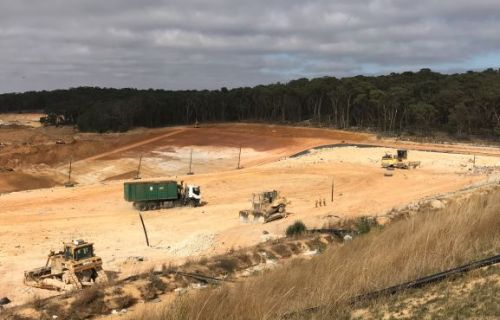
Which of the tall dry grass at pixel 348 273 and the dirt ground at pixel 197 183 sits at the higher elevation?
the tall dry grass at pixel 348 273

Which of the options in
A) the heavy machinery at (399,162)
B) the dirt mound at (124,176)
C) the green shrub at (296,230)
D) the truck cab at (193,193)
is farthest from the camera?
the dirt mound at (124,176)

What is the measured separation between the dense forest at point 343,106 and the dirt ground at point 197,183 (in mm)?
14263

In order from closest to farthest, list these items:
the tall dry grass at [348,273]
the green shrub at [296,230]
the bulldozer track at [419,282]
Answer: the bulldozer track at [419,282]
the tall dry grass at [348,273]
the green shrub at [296,230]

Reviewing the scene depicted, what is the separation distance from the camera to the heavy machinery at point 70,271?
23.3 meters

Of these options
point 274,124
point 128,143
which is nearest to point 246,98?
point 274,124

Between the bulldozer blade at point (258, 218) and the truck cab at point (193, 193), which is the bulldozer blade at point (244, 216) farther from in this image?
the truck cab at point (193, 193)

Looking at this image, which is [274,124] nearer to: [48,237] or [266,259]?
[48,237]

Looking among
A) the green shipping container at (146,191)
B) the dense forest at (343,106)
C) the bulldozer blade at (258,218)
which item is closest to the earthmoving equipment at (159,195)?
the green shipping container at (146,191)

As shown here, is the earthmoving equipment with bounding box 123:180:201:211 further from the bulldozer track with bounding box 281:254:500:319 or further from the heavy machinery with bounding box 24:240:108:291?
the bulldozer track with bounding box 281:254:500:319

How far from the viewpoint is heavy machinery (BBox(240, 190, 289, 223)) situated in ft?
121

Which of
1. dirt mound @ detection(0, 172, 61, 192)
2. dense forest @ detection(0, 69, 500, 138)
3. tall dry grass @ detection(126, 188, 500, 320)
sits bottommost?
dirt mound @ detection(0, 172, 61, 192)

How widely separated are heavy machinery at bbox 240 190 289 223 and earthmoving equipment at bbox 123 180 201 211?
967 cm

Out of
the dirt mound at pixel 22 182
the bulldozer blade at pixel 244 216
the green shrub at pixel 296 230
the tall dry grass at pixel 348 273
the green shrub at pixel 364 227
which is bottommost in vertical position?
the dirt mound at pixel 22 182

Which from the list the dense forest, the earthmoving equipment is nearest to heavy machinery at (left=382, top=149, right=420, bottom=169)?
the earthmoving equipment
